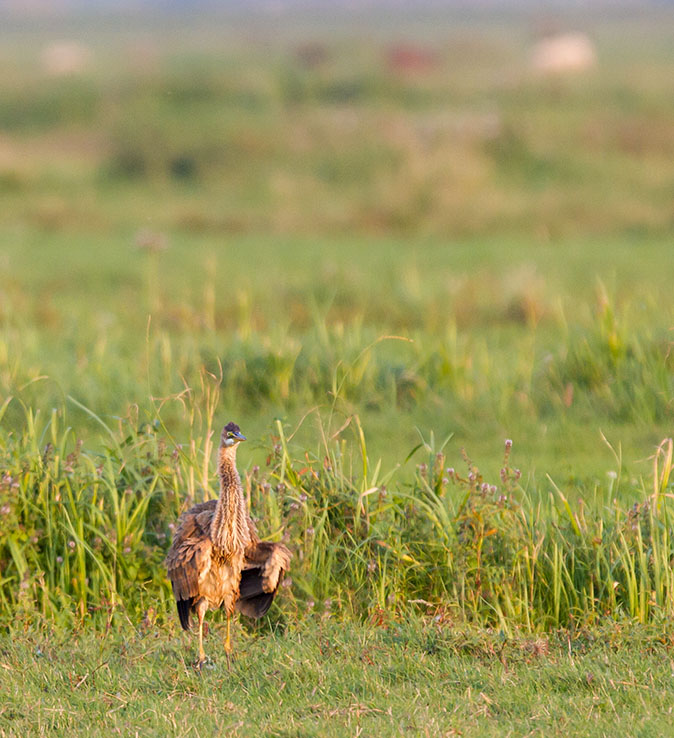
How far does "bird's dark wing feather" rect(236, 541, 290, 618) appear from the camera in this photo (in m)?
4.72

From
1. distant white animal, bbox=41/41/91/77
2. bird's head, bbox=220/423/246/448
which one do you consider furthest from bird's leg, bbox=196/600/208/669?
distant white animal, bbox=41/41/91/77

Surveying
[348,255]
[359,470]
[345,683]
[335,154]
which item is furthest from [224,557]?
[335,154]

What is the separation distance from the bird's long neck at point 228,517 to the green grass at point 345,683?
452 mm

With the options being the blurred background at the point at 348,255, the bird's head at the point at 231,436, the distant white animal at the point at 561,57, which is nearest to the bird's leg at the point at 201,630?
the bird's head at the point at 231,436

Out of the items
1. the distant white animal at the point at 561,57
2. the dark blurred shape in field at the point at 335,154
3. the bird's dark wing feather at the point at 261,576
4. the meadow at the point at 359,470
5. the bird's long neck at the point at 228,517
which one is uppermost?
the bird's long neck at the point at 228,517

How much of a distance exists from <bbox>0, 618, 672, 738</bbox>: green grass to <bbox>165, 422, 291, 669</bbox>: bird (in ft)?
0.73

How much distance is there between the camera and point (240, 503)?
471cm

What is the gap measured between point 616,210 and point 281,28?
121 metres

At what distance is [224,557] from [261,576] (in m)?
0.19

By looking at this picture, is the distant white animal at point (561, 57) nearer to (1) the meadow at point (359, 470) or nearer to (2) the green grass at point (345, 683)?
(1) the meadow at point (359, 470)

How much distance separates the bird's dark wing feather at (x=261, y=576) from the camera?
4.72 m

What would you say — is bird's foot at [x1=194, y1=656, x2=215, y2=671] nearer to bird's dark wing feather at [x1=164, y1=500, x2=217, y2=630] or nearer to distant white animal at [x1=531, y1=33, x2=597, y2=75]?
bird's dark wing feather at [x1=164, y1=500, x2=217, y2=630]

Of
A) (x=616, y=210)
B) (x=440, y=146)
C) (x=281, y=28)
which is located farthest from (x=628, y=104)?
(x=281, y=28)

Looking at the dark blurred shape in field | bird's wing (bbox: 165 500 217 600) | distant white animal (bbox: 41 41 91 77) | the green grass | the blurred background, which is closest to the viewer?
the green grass
